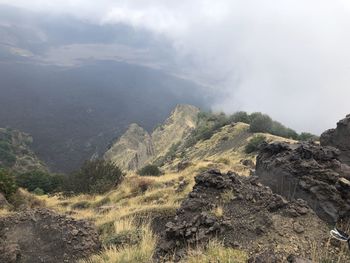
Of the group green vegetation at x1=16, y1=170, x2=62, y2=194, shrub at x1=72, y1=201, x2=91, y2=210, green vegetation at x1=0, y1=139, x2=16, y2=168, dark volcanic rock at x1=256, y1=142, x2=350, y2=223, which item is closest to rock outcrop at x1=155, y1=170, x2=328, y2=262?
dark volcanic rock at x1=256, y1=142, x2=350, y2=223

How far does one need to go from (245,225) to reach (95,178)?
2075 cm

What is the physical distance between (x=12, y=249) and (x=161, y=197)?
9618 mm

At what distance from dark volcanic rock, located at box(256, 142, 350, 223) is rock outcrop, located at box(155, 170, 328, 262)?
62.8 inches

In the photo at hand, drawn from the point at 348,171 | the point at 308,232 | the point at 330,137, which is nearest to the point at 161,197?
the point at 330,137

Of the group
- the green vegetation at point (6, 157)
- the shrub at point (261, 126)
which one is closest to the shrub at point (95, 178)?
the shrub at point (261, 126)

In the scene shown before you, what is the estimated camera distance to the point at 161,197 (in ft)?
63.9

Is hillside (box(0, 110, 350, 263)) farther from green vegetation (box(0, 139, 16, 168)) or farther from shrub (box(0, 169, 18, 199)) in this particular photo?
green vegetation (box(0, 139, 16, 168))

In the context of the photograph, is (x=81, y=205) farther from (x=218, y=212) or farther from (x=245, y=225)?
(x=245, y=225)

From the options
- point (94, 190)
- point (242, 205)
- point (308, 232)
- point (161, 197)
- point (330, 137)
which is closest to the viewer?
point (308, 232)

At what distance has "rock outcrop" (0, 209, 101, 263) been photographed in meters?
10.5

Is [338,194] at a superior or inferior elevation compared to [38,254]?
superior

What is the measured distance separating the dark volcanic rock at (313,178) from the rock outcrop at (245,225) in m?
1.59

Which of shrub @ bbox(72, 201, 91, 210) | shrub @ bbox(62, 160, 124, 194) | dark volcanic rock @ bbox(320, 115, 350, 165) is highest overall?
dark volcanic rock @ bbox(320, 115, 350, 165)

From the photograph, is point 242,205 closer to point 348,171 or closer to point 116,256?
point 116,256
